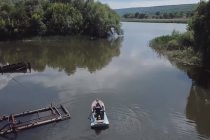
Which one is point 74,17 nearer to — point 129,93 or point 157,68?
point 157,68

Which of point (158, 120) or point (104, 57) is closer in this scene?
point (158, 120)

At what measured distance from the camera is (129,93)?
21844 millimetres

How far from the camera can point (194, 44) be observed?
29.8 metres

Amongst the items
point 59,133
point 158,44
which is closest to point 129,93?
point 59,133

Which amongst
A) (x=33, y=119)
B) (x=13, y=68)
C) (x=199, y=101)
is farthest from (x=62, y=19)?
(x=33, y=119)

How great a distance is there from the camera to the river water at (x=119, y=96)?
1535cm

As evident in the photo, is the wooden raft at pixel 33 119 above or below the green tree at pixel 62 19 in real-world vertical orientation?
below

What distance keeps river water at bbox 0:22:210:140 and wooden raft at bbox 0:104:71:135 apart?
38 centimetres

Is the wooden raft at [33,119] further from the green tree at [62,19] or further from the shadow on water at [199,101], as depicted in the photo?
the green tree at [62,19]

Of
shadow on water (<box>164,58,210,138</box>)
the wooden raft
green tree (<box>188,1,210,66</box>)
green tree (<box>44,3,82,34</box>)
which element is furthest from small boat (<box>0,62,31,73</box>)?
green tree (<box>44,3,82,34</box>)

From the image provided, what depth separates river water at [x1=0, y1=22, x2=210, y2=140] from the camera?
15354 millimetres

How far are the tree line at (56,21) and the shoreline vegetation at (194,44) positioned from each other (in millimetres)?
18149

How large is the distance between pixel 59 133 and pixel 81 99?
5405 mm

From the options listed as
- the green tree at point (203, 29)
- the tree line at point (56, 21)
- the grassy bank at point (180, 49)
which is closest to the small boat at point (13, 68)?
the green tree at point (203, 29)
